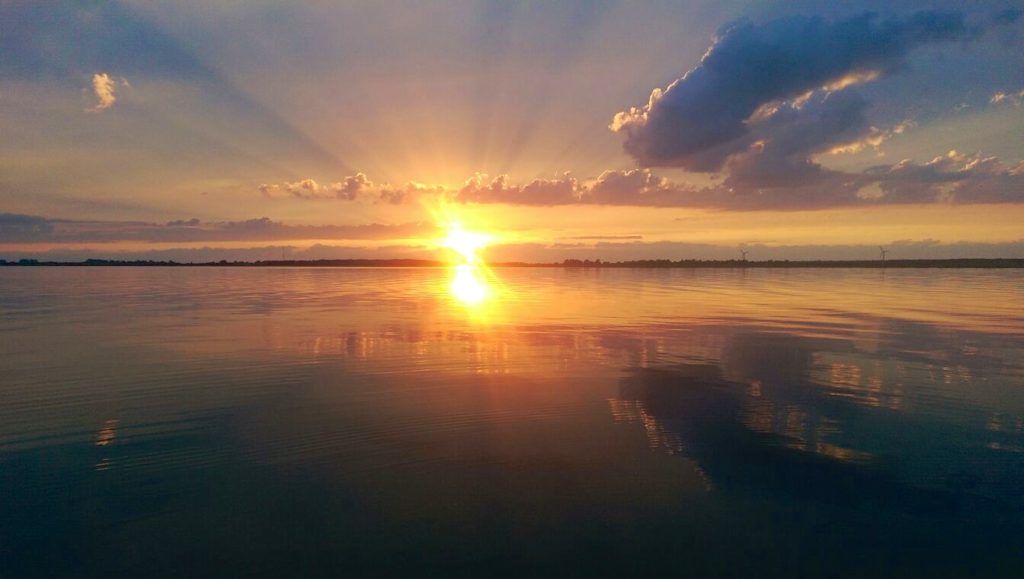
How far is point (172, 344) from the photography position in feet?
78.0

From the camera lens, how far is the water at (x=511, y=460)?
25.2 feet

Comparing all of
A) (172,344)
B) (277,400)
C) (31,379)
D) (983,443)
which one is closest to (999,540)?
(983,443)

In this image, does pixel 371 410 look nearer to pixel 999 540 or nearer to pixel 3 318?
pixel 999 540

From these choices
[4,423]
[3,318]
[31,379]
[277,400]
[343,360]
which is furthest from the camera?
[3,318]

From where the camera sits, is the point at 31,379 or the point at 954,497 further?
the point at 31,379

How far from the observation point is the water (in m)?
7.69

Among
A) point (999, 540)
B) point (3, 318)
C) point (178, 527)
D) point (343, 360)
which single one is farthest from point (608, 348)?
point (3, 318)

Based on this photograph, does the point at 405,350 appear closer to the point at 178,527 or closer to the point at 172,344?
the point at 172,344

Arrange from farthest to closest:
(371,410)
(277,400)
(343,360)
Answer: (343,360)
(277,400)
(371,410)

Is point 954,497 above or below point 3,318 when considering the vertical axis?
below

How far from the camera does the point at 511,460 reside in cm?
1079

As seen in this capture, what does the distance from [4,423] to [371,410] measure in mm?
8159

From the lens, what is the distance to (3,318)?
35156 mm

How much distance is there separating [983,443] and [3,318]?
154ft
